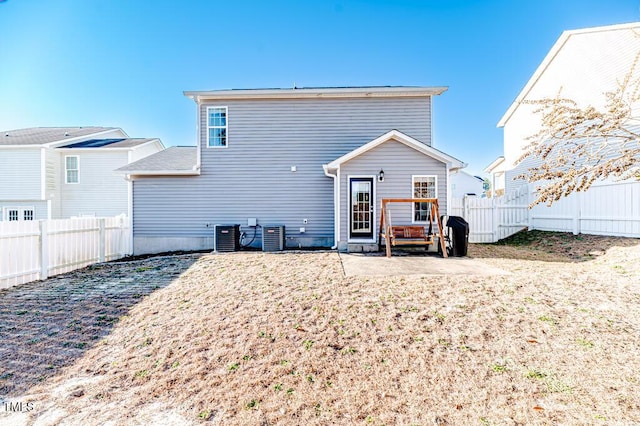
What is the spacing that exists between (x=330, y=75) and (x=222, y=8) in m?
4.42

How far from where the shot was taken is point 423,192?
971 cm

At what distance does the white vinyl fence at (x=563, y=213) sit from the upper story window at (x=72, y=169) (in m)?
18.9

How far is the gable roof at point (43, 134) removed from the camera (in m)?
17.3

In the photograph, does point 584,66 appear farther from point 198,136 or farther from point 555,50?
point 198,136

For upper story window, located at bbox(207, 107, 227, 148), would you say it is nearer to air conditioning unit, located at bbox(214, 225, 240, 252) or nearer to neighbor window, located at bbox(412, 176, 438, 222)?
air conditioning unit, located at bbox(214, 225, 240, 252)

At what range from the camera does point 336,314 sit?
14.6ft

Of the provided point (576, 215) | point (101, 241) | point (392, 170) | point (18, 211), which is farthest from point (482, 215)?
point (18, 211)

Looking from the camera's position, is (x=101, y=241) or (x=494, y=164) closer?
(x=101, y=241)

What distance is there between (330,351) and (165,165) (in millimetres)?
10340

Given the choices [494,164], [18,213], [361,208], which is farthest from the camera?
[494,164]

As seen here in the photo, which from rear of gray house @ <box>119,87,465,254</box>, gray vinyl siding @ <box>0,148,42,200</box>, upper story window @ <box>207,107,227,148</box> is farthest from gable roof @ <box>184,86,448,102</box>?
gray vinyl siding @ <box>0,148,42,200</box>

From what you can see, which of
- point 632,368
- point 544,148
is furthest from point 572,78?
point 632,368

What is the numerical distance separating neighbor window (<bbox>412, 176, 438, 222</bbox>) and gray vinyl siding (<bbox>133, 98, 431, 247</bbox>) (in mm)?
2170

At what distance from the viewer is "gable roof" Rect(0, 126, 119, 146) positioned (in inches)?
683
